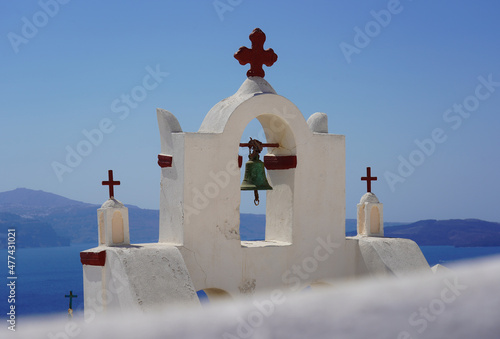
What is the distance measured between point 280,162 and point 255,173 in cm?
42

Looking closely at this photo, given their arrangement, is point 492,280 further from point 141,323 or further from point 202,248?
point 202,248

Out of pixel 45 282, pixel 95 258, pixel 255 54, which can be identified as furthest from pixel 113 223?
Answer: pixel 45 282

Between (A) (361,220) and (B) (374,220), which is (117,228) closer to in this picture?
(A) (361,220)

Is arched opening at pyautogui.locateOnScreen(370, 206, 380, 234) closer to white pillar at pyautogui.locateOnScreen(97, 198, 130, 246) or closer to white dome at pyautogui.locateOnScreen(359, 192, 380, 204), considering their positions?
white dome at pyautogui.locateOnScreen(359, 192, 380, 204)

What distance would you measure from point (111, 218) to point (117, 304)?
110 cm

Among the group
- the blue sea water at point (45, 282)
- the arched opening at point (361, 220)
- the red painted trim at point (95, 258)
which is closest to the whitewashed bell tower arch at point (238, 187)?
the arched opening at point (361, 220)

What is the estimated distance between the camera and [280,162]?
947 centimetres

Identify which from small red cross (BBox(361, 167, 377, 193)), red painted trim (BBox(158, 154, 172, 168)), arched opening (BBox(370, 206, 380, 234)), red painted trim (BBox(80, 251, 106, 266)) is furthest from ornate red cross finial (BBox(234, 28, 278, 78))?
red painted trim (BBox(80, 251, 106, 266))

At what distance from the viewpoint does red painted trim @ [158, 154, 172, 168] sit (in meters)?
8.78

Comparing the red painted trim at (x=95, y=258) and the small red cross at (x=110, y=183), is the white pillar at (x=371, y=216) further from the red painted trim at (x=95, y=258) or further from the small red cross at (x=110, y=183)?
the red painted trim at (x=95, y=258)

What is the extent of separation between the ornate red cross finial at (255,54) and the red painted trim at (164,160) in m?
1.78

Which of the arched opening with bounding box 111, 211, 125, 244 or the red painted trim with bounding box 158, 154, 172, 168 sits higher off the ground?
the red painted trim with bounding box 158, 154, 172, 168

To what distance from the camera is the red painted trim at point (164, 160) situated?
28.8 ft

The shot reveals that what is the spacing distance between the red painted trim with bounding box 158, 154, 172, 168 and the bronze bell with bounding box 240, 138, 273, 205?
116 centimetres
